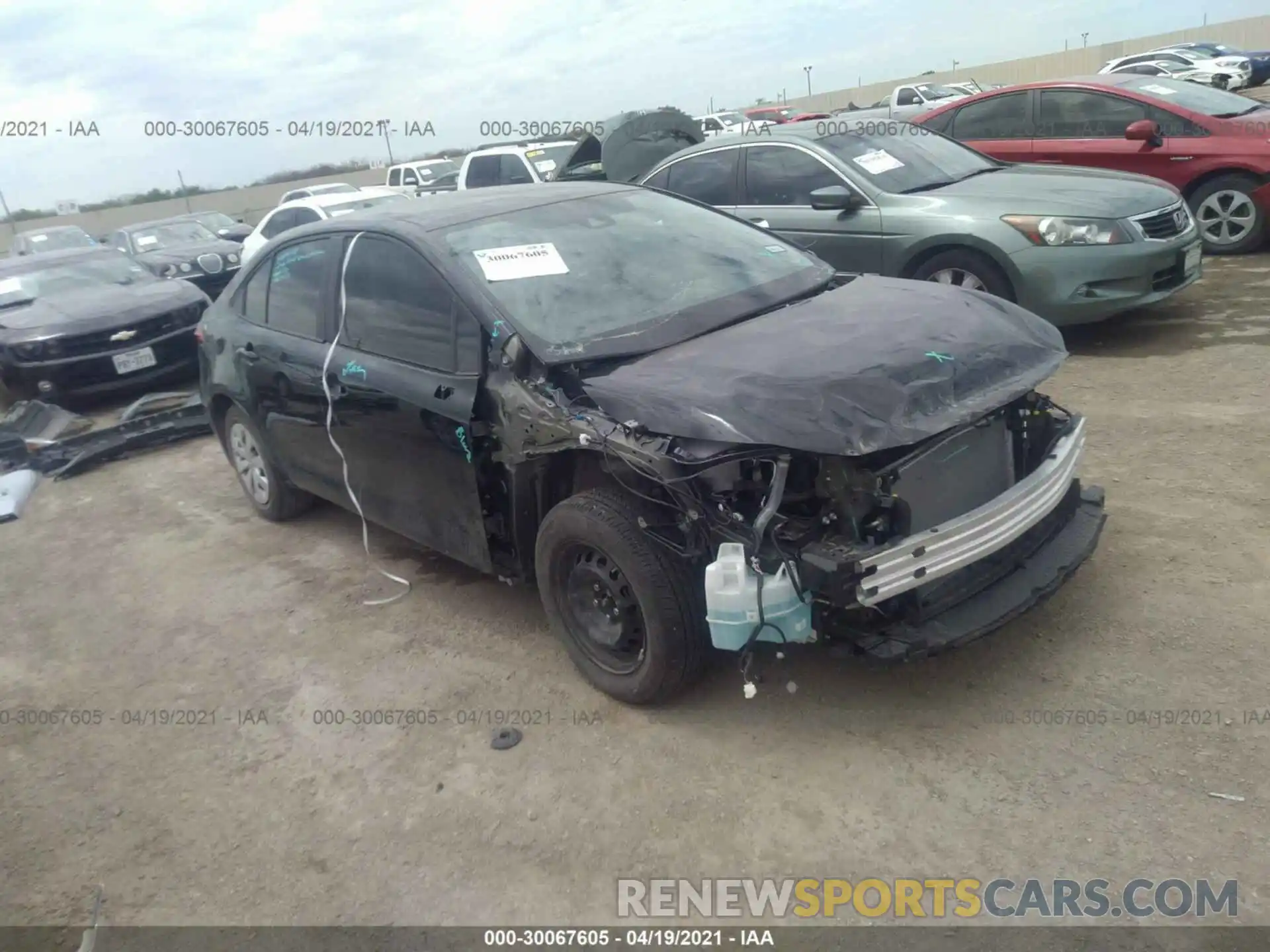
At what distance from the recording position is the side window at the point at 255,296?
5016 mm

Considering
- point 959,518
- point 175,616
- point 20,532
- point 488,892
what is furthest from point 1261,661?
point 20,532

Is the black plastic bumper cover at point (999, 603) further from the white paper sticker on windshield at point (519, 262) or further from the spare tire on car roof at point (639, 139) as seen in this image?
the spare tire on car roof at point (639, 139)

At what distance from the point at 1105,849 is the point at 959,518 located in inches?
38.9

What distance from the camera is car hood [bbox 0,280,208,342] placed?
26.8ft

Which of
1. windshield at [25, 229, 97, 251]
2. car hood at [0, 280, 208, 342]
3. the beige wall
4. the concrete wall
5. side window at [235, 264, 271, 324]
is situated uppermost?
the concrete wall

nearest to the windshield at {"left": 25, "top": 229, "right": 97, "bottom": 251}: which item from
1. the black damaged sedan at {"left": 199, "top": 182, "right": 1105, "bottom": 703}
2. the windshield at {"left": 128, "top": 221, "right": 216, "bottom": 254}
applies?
the windshield at {"left": 128, "top": 221, "right": 216, "bottom": 254}

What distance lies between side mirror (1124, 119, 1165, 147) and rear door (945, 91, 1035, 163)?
0.85 m

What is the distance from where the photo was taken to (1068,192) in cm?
656

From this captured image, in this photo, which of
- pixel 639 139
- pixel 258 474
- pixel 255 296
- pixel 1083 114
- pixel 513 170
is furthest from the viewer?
pixel 513 170

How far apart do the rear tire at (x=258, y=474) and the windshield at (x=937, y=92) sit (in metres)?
23.1

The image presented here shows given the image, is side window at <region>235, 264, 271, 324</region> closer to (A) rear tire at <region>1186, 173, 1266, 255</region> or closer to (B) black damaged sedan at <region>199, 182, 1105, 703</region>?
(B) black damaged sedan at <region>199, 182, 1105, 703</region>

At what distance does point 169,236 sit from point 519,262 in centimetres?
1298

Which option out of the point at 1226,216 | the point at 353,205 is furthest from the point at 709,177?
the point at 353,205

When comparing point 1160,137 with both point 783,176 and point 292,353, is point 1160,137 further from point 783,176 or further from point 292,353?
point 292,353
